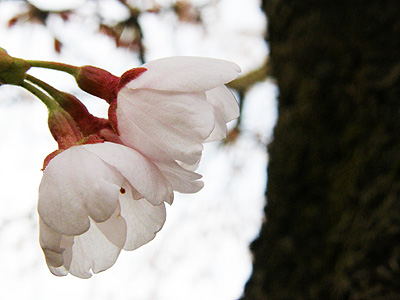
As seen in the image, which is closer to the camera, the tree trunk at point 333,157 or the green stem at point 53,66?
the green stem at point 53,66

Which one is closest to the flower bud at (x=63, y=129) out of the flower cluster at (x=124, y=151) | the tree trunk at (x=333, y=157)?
the flower cluster at (x=124, y=151)

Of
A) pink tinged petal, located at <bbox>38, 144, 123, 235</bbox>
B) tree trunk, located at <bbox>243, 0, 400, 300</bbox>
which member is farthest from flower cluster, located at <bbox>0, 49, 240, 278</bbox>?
tree trunk, located at <bbox>243, 0, 400, 300</bbox>

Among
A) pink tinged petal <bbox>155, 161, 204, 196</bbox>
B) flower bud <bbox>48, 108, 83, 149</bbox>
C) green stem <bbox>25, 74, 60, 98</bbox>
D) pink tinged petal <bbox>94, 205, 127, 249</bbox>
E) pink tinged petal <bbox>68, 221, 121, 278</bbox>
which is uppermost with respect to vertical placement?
green stem <bbox>25, 74, 60, 98</bbox>

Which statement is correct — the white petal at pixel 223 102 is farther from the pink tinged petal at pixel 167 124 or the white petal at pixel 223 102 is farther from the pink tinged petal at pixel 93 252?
the pink tinged petal at pixel 93 252

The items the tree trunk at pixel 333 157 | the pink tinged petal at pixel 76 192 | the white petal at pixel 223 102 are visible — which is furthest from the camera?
the tree trunk at pixel 333 157

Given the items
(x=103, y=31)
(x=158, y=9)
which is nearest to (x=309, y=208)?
(x=103, y=31)

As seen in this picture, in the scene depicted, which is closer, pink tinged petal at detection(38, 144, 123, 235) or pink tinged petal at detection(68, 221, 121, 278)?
pink tinged petal at detection(38, 144, 123, 235)

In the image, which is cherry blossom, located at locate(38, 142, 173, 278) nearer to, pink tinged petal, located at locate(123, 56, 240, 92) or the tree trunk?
pink tinged petal, located at locate(123, 56, 240, 92)

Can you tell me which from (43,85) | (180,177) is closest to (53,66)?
(43,85)
